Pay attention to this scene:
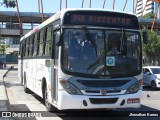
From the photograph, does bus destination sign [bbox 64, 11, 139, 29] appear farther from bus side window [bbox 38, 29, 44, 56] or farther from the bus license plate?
bus side window [bbox 38, 29, 44, 56]

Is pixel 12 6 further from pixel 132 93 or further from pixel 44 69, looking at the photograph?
pixel 132 93

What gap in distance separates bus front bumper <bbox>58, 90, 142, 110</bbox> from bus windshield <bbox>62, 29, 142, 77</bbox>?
A: 1.92ft

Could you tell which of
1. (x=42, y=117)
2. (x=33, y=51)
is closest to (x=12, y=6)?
(x=33, y=51)

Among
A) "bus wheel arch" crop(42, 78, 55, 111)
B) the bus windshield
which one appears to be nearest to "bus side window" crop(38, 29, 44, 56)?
"bus wheel arch" crop(42, 78, 55, 111)

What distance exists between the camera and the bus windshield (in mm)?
9641

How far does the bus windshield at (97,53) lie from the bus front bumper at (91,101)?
1.92ft

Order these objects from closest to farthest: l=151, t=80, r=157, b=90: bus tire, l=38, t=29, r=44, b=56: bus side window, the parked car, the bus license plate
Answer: the bus license plate → l=38, t=29, r=44, b=56: bus side window → the parked car → l=151, t=80, r=157, b=90: bus tire

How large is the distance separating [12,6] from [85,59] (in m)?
13.7

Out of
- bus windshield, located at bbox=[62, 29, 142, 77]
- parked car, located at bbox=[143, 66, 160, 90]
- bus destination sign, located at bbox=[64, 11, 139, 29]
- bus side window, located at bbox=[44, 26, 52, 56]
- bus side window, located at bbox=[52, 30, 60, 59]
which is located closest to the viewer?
bus windshield, located at bbox=[62, 29, 142, 77]

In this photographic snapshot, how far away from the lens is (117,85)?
976cm

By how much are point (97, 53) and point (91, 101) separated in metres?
1.23

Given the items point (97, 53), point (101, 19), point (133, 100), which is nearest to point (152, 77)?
point (133, 100)

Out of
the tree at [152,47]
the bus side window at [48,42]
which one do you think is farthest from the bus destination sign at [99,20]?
the tree at [152,47]

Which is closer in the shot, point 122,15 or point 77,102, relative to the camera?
point 77,102
